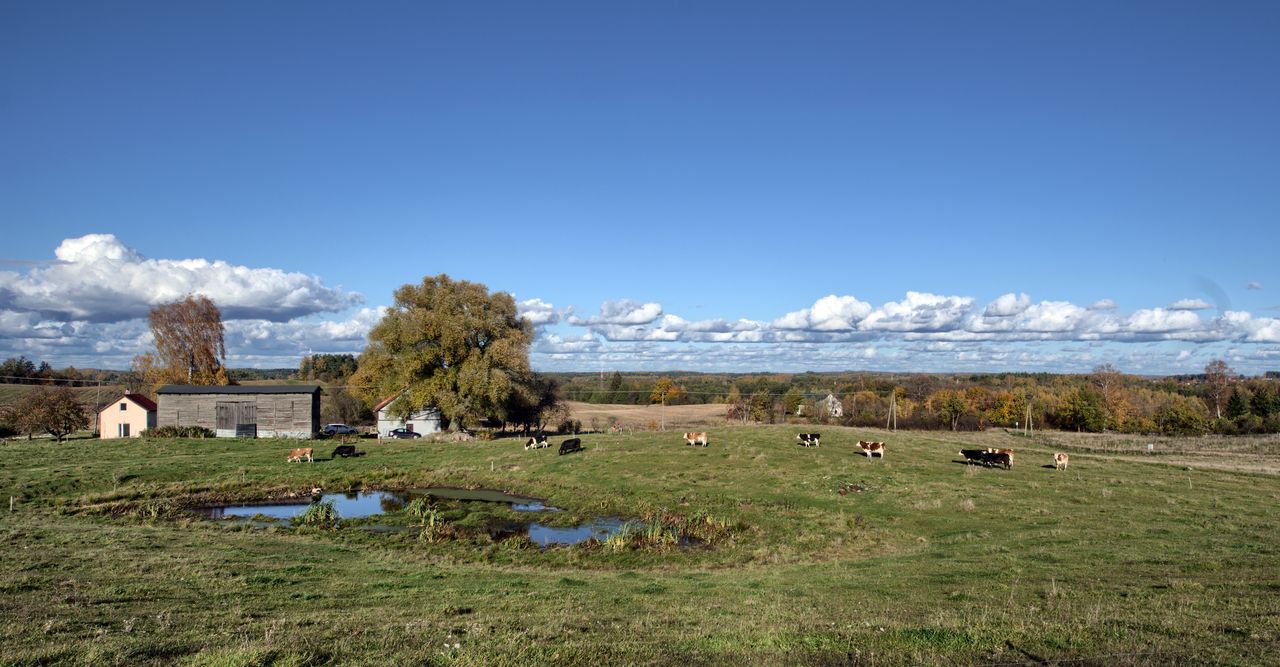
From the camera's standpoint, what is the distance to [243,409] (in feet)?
205

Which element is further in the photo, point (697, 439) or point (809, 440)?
point (697, 439)

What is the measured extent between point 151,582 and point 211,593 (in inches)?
69.5

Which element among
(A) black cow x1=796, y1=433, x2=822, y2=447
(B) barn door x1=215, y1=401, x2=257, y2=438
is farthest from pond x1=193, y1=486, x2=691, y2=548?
(B) barn door x1=215, y1=401, x2=257, y2=438

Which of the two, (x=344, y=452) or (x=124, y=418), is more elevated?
(x=124, y=418)

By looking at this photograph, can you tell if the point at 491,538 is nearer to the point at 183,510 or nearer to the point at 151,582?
the point at 151,582

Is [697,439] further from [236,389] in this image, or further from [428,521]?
[236,389]

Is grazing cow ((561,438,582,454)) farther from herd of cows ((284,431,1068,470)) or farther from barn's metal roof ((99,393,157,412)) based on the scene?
barn's metal roof ((99,393,157,412))

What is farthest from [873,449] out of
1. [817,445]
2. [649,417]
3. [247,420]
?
[649,417]

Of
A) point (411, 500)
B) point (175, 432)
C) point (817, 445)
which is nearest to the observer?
point (411, 500)

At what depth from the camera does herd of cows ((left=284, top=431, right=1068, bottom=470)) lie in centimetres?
3641

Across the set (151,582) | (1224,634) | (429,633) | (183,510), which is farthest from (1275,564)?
(183,510)

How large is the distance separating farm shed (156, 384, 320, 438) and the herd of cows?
20.8 meters

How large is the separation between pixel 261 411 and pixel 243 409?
1.62 metres

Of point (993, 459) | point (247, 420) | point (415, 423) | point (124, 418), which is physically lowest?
point (415, 423)
